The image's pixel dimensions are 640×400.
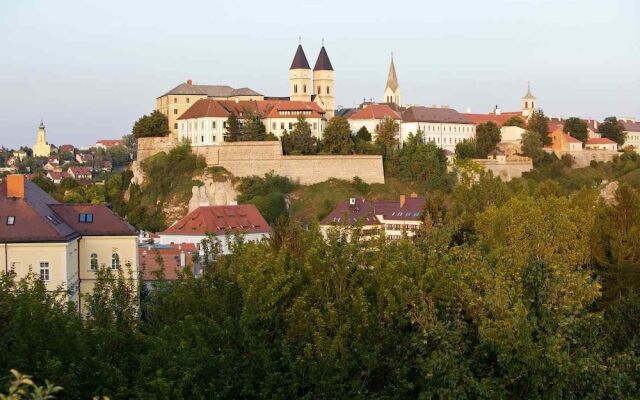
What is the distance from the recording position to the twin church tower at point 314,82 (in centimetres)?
8319

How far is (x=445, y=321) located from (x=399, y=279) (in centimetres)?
103

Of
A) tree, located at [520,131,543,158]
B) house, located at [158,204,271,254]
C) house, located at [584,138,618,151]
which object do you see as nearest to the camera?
house, located at [158,204,271,254]

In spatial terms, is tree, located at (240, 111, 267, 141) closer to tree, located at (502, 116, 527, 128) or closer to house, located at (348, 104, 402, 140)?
house, located at (348, 104, 402, 140)

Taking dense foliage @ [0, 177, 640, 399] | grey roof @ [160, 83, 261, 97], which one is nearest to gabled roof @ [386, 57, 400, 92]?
grey roof @ [160, 83, 261, 97]

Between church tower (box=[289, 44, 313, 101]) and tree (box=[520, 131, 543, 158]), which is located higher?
church tower (box=[289, 44, 313, 101])

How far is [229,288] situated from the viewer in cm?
1469

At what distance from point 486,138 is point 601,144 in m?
15.5

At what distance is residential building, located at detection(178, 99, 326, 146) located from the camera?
Result: 7119 centimetres

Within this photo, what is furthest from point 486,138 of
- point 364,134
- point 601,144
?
point 601,144

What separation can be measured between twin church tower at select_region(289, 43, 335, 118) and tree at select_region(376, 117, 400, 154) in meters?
7.59

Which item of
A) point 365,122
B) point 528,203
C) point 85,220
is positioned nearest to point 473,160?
point 365,122

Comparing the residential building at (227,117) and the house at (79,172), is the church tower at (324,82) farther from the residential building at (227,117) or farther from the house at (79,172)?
the house at (79,172)

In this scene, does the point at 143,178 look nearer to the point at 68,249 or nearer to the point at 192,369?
the point at 68,249

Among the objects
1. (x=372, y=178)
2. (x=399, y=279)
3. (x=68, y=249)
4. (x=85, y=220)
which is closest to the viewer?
(x=399, y=279)
